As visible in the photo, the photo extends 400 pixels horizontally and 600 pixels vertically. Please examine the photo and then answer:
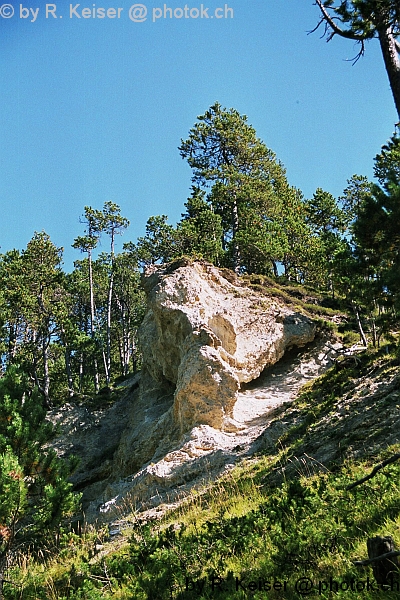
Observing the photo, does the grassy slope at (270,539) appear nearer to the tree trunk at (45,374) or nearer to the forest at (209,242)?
the forest at (209,242)

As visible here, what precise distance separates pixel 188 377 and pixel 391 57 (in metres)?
10.1

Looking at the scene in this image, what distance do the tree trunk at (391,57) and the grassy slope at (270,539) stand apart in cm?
584

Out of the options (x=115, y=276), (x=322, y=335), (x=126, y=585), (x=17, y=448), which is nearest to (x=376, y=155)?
(x=322, y=335)

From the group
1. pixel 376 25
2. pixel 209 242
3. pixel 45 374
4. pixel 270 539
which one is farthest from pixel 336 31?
pixel 45 374

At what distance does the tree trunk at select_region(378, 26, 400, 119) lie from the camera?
813 cm

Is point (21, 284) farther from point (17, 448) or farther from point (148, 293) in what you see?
point (17, 448)

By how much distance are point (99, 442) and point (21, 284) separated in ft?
33.0

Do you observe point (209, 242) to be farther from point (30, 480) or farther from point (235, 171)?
point (30, 480)

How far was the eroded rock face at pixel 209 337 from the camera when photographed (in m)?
14.9

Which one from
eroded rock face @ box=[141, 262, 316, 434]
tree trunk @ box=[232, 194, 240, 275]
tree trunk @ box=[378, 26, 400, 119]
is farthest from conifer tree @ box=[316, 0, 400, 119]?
tree trunk @ box=[232, 194, 240, 275]

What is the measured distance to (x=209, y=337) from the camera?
15992 millimetres

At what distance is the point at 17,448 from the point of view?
11.1 meters

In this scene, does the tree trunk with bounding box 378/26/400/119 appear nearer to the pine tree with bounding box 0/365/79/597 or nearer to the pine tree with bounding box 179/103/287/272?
the pine tree with bounding box 0/365/79/597

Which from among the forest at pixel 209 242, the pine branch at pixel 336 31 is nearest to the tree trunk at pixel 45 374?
the forest at pixel 209 242
